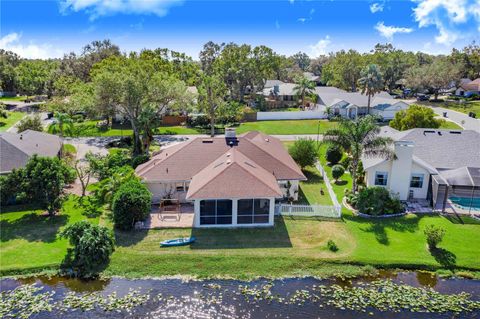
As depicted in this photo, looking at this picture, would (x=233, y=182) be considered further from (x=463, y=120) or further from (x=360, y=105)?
(x=463, y=120)

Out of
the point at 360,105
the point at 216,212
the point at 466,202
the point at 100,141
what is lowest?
the point at 216,212

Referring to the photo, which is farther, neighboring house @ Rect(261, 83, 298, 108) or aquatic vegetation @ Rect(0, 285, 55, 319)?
neighboring house @ Rect(261, 83, 298, 108)

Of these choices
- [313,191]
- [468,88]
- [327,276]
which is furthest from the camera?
[468,88]

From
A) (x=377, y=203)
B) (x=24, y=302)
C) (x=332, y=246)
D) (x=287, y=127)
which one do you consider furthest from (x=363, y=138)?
(x=287, y=127)

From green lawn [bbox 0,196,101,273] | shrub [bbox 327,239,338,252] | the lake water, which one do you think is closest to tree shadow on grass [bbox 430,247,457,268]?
the lake water

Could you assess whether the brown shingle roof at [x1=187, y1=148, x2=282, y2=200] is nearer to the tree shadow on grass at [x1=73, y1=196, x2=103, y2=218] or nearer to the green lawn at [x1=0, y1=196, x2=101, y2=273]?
the tree shadow on grass at [x1=73, y1=196, x2=103, y2=218]

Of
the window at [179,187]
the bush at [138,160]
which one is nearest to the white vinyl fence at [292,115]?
the bush at [138,160]
